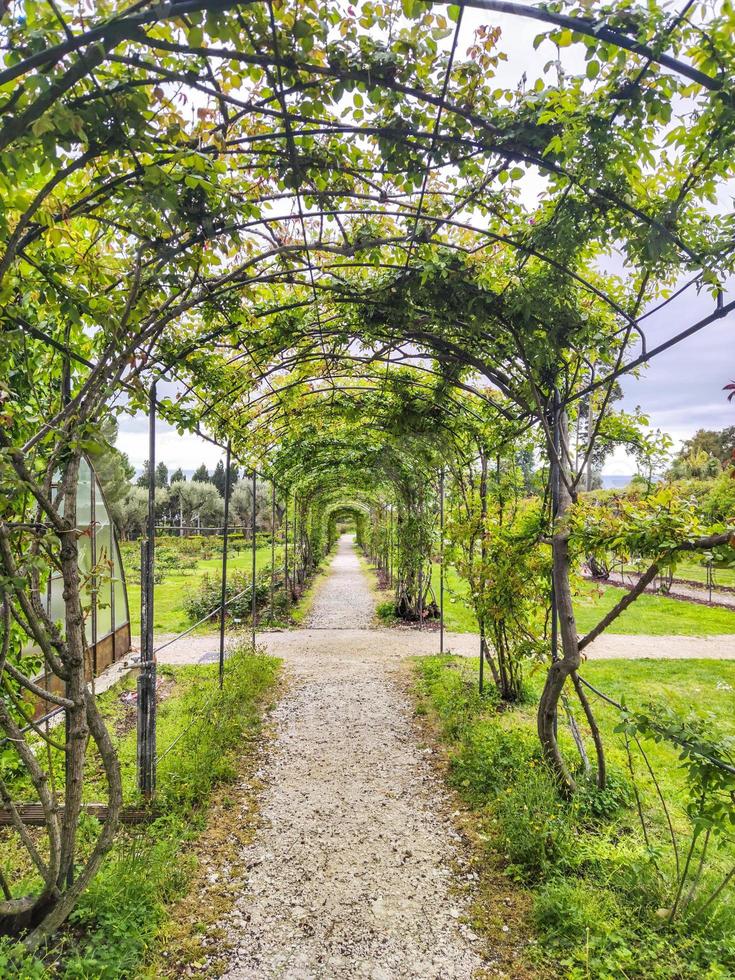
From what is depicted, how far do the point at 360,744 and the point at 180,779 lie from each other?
181cm

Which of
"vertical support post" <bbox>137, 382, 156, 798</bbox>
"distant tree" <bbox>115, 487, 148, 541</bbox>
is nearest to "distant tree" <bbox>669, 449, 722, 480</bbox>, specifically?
"vertical support post" <bbox>137, 382, 156, 798</bbox>

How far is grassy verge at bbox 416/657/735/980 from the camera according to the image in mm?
2340

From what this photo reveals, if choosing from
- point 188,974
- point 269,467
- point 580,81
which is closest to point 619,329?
point 580,81

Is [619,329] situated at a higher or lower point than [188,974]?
higher

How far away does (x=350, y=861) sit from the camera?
328cm

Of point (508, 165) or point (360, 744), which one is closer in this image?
point (508, 165)

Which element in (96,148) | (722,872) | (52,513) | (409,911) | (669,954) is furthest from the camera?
(722,872)

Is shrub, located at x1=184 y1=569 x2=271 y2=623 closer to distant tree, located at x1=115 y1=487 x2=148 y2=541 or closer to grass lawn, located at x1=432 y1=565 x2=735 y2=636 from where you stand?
grass lawn, located at x1=432 y1=565 x2=735 y2=636

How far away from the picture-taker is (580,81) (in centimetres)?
221

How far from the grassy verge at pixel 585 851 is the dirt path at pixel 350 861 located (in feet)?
1.17

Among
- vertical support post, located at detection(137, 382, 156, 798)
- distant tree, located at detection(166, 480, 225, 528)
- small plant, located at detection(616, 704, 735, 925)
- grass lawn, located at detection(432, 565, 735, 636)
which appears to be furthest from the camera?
distant tree, located at detection(166, 480, 225, 528)

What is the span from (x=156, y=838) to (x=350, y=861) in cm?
119

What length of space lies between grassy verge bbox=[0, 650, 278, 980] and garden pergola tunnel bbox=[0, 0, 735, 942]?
192mm

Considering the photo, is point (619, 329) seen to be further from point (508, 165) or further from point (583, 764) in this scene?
point (583, 764)
